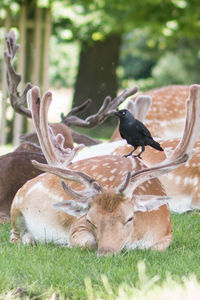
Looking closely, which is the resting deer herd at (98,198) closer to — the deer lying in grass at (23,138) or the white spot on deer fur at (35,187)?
the white spot on deer fur at (35,187)

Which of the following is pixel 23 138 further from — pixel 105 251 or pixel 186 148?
pixel 105 251

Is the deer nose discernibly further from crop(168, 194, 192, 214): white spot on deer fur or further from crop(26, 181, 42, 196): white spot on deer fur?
crop(168, 194, 192, 214): white spot on deer fur

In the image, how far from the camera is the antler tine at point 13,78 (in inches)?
283

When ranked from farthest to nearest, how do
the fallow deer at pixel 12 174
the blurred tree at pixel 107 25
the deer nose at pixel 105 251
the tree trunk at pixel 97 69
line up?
the tree trunk at pixel 97 69 → the blurred tree at pixel 107 25 → the fallow deer at pixel 12 174 → the deer nose at pixel 105 251

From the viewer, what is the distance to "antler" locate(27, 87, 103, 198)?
454cm

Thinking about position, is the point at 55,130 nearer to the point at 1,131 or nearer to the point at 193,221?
the point at 193,221

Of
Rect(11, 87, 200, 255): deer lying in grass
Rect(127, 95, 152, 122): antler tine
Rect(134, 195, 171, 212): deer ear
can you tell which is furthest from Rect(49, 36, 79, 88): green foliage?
Rect(134, 195, 171, 212): deer ear

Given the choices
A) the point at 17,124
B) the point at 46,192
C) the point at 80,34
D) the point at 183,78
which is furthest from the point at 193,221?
the point at 183,78

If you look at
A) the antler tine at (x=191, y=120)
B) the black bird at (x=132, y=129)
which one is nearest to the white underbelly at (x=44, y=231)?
the black bird at (x=132, y=129)

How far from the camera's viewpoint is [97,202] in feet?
14.5

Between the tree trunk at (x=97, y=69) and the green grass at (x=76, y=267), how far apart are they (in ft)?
43.2

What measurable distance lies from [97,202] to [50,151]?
2.27 feet

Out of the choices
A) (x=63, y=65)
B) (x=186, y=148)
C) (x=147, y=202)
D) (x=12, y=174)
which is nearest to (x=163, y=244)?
(x=147, y=202)

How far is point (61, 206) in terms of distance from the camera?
4.48 m
